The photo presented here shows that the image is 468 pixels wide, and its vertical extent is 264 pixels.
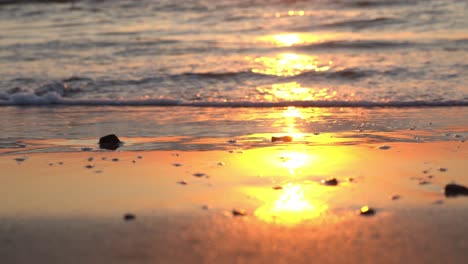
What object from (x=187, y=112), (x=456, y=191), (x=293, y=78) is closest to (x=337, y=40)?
(x=293, y=78)

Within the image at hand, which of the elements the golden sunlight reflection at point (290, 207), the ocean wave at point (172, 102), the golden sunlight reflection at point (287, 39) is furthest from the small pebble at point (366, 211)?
the golden sunlight reflection at point (287, 39)

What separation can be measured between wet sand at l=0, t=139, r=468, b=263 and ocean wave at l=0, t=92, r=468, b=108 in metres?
2.42

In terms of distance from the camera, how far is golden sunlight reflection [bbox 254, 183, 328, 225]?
15.1 feet

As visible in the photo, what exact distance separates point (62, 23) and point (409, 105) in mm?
9762

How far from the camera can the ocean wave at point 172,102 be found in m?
9.02

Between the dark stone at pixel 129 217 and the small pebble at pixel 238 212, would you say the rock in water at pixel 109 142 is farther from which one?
the small pebble at pixel 238 212

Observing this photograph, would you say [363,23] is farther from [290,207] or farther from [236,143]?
[290,207]

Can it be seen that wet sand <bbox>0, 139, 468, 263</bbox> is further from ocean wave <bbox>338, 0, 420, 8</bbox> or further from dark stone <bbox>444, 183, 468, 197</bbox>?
ocean wave <bbox>338, 0, 420, 8</bbox>

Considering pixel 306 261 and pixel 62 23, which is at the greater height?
pixel 62 23

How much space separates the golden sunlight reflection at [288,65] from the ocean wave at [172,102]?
186cm

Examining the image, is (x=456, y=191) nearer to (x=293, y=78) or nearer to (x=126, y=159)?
(x=126, y=159)

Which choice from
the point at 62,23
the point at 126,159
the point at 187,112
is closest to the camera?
the point at 126,159

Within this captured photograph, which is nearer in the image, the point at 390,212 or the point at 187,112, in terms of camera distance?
the point at 390,212

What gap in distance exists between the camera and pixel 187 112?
8.86m
